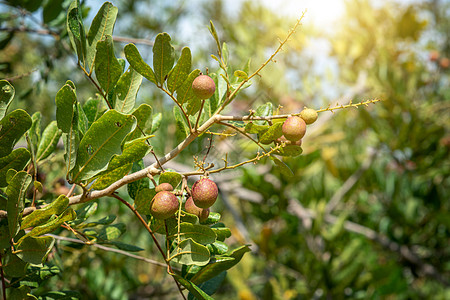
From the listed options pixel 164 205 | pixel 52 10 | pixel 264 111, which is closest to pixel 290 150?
pixel 264 111

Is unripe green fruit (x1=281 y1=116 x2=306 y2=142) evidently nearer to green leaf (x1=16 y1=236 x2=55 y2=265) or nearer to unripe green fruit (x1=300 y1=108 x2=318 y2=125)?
unripe green fruit (x1=300 y1=108 x2=318 y2=125)

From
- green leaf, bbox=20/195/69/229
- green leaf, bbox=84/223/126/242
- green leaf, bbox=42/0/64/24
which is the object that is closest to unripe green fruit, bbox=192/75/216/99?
green leaf, bbox=20/195/69/229

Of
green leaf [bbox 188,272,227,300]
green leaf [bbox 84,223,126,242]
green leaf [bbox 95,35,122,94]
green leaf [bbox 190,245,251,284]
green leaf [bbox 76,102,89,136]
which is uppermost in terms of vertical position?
green leaf [bbox 95,35,122,94]

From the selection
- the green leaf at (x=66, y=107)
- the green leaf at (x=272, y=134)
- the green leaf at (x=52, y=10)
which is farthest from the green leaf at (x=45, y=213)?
the green leaf at (x=52, y=10)

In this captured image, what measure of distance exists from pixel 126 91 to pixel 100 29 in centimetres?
12

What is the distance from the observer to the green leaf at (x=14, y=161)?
668 mm

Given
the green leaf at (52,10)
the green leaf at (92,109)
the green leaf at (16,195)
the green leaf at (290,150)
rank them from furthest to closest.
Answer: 1. the green leaf at (52,10)
2. the green leaf at (92,109)
3. the green leaf at (290,150)
4. the green leaf at (16,195)

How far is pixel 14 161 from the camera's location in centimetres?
68

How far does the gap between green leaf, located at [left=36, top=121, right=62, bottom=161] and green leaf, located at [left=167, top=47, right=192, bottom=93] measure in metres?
0.35

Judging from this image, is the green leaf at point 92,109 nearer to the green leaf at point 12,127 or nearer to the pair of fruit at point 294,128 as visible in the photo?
the green leaf at point 12,127

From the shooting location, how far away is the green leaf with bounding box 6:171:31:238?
0.58 meters

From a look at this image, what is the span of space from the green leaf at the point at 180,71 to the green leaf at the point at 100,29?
0.45ft

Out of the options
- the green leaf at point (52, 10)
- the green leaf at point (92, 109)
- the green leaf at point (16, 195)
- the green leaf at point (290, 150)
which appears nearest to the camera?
the green leaf at point (16, 195)

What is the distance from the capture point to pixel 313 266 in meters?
1.83
